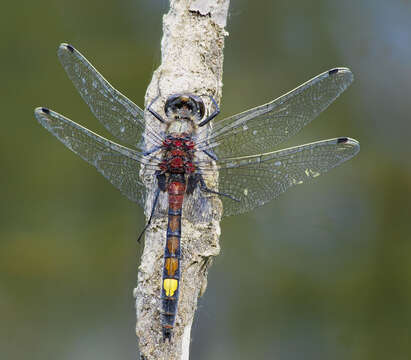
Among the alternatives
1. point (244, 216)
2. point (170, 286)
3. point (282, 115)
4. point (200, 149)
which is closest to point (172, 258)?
point (170, 286)

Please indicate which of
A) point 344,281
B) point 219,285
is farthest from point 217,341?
point 344,281

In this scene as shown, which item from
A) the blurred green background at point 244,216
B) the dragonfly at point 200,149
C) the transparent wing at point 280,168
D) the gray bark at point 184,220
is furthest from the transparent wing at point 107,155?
the blurred green background at point 244,216

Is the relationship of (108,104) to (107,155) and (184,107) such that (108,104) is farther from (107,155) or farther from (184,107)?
(184,107)

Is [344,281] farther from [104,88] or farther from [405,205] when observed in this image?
[104,88]

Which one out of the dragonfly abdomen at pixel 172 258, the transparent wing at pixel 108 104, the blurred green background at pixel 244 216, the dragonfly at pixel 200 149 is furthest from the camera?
the blurred green background at pixel 244 216

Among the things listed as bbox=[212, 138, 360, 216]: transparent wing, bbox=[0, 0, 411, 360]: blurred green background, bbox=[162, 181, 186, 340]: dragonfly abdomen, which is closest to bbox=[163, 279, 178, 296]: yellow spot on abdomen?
bbox=[162, 181, 186, 340]: dragonfly abdomen

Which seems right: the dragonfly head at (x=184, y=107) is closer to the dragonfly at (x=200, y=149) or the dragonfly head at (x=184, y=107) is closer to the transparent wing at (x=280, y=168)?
the dragonfly at (x=200, y=149)
